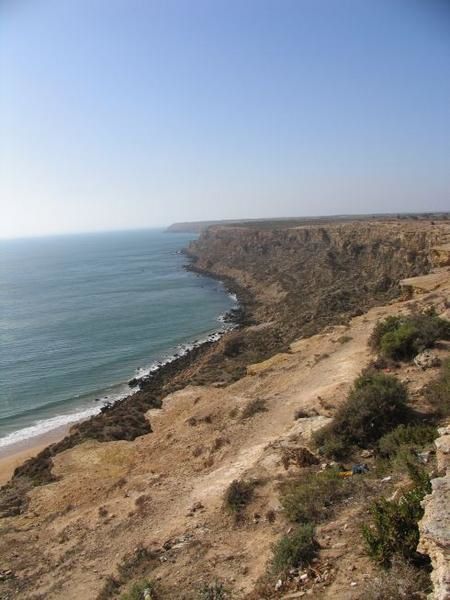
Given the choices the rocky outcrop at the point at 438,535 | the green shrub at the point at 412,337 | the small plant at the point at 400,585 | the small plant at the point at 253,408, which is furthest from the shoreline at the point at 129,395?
the rocky outcrop at the point at 438,535

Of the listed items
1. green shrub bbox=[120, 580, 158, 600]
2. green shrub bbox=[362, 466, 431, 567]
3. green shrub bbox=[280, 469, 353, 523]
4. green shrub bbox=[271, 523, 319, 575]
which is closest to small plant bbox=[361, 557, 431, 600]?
green shrub bbox=[362, 466, 431, 567]

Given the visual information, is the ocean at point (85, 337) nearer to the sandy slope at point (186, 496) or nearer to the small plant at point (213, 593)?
the sandy slope at point (186, 496)

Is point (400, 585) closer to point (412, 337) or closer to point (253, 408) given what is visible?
point (253, 408)

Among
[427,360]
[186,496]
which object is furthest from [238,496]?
[427,360]

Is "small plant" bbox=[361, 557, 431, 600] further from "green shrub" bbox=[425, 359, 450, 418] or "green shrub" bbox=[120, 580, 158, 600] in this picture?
"green shrub" bbox=[425, 359, 450, 418]

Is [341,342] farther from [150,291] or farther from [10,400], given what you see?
[150,291]

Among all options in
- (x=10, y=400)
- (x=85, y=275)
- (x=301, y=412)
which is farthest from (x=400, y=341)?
(x=85, y=275)

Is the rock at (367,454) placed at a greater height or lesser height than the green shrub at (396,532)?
lesser
